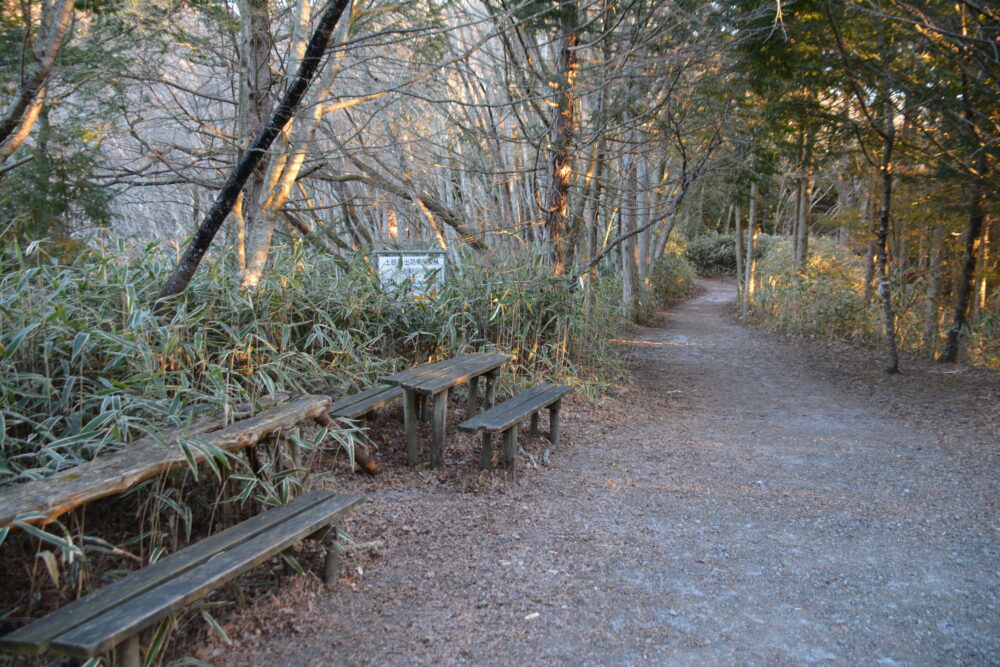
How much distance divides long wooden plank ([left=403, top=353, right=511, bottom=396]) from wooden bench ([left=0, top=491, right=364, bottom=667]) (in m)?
1.42

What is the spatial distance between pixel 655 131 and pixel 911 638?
7249 mm

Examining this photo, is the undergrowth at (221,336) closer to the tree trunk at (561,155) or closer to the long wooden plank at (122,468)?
the long wooden plank at (122,468)

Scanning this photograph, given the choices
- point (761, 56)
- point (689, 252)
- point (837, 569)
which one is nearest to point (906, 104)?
point (761, 56)

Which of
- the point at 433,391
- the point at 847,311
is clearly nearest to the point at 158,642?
the point at 433,391

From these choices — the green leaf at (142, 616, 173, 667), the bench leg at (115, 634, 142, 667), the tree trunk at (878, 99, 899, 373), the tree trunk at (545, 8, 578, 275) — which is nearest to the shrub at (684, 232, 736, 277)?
the tree trunk at (878, 99, 899, 373)

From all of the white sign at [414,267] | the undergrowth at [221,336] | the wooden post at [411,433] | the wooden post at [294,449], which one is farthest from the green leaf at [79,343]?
the white sign at [414,267]

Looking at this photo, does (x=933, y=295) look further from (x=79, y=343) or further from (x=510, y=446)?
(x=79, y=343)

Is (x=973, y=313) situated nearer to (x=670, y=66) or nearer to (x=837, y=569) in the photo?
(x=670, y=66)

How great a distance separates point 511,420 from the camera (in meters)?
4.25

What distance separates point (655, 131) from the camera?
8688 mm

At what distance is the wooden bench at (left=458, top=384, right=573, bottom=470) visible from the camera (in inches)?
163

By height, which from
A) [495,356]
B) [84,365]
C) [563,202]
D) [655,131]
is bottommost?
[495,356]

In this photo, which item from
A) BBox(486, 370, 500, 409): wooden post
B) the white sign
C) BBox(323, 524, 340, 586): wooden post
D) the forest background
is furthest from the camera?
the white sign

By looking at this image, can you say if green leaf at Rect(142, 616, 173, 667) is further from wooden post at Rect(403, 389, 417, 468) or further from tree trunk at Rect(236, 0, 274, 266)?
tree trunk at Rect(236, 0, 274, 266)
